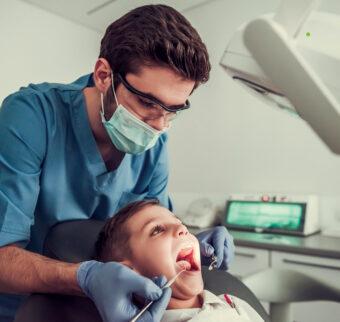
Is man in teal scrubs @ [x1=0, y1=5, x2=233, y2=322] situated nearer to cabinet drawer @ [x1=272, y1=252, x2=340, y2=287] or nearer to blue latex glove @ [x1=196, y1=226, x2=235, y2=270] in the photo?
blue latex glove @ [x1=196, y1=226, x2=235, y2=270]

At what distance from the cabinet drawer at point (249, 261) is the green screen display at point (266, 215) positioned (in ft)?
0.99

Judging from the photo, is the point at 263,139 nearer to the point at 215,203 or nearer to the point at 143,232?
the point at 215,203

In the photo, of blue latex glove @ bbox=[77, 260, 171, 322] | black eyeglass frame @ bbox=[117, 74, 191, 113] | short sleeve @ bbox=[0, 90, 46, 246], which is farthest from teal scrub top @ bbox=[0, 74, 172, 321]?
blue latex glove @ bbox=[77, 260, 171, 322]

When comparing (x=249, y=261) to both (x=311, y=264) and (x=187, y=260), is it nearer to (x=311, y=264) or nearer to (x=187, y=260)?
(x=311, y=264)

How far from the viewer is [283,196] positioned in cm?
246

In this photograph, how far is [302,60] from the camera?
0.50 meters

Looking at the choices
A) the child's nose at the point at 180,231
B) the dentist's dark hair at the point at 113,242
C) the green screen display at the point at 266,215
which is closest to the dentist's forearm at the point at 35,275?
the dentist's dark hair at the point at 113,242

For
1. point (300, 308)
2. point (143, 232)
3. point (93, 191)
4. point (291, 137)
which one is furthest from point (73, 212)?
point (291, 137)

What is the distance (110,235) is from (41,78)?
251 cm

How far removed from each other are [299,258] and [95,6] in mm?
2534

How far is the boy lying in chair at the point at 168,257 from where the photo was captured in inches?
39.2

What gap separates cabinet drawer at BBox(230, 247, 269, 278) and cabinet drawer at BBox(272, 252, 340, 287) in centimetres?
6

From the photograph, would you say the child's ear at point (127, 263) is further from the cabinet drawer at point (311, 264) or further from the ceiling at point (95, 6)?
the ceiling at point (95, 6)

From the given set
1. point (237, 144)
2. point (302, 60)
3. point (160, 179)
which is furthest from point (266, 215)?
point (302, 60)
